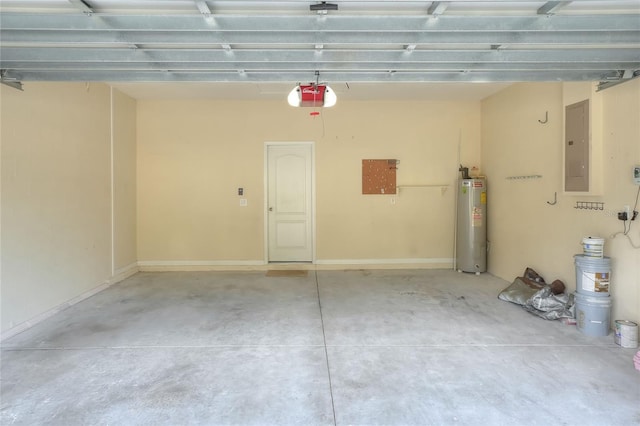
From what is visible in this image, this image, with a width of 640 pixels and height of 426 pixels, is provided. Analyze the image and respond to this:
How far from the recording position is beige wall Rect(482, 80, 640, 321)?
3109mm

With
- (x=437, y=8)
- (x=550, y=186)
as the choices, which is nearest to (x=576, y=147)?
(x=550, y=186)

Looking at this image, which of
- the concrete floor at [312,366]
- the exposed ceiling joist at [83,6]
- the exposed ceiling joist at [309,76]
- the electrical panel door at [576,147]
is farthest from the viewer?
the electrical panel door at [576,147]

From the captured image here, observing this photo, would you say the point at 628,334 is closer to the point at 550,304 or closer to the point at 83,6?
the point at 550,304

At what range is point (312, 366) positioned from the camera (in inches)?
103

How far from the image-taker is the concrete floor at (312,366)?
2062 mm

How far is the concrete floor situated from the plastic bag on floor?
15 cm

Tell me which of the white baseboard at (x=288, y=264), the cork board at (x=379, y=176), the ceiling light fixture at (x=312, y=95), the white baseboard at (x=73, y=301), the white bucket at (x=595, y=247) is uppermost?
the ceiling light fixture at (x=312, y=95)

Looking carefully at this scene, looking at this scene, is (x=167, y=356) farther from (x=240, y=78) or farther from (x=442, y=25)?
(x=442, y=25)

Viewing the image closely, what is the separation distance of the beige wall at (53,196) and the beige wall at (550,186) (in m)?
5.55

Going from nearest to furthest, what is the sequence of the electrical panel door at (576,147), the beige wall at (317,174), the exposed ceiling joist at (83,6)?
the exposed ceiling joist at (83,6)
the electrical panel door at (576,147)
the beige wall at (317,174)

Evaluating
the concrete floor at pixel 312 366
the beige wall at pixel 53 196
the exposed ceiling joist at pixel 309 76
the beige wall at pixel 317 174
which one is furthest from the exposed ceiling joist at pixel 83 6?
the beige wall at pixel 317 174

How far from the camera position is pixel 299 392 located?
2.27 meters

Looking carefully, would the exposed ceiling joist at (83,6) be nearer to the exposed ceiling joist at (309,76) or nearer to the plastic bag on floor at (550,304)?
the exposed ceiling joist at (309,76)

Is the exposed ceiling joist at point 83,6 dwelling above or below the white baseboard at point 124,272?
above
